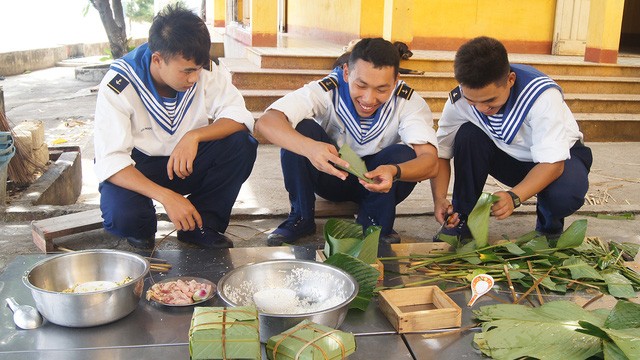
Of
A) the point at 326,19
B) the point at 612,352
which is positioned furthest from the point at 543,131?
the point at 326,19

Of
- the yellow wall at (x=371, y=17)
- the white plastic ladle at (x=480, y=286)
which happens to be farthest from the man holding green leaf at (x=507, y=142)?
the yellow wall at (x=371, y=17)

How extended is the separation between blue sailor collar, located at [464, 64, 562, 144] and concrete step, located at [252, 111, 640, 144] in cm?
371

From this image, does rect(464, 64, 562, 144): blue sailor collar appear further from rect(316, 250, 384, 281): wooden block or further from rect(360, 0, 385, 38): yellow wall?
rect(360, 0, 385, 38): yellow wall

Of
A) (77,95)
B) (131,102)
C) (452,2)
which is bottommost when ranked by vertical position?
(77,95)

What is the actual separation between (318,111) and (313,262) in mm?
1266

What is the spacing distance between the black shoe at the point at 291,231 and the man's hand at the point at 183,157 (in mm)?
633

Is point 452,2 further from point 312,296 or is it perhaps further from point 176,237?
point 312,296

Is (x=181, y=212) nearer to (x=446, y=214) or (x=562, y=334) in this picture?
(x=446, y=214)

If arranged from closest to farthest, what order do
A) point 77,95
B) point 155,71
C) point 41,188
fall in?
1. point 155,71
2. point 41,188
3. point 77,95

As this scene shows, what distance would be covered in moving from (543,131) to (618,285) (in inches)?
34.8

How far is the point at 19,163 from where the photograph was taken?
431 cm

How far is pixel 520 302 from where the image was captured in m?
2.25

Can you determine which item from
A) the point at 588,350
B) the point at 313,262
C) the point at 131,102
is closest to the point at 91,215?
the point at 131,102

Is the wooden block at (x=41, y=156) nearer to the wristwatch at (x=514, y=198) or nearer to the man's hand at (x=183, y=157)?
the man's hand at (x=183, y=157)
